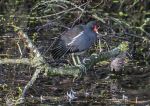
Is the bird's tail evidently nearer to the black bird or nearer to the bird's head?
the black bird

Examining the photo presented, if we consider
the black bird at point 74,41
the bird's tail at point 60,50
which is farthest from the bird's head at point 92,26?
the bird's tail at point 60,50

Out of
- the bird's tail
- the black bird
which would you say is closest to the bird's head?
the black bird

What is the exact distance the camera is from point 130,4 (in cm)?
1302

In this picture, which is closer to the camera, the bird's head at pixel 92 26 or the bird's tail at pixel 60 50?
the bird's tail at pixel 60 50

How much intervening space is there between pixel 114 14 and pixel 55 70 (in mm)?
5632

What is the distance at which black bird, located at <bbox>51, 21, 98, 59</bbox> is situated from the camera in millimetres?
8023

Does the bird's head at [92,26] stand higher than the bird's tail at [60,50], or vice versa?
the bird's head at [92,26]

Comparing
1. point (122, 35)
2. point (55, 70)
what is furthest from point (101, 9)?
point (55, 70)

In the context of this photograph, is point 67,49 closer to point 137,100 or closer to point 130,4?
point 137,100

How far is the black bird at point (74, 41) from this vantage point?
802 centimetres

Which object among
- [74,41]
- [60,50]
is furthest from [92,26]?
[60,50]

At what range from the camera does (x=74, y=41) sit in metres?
8.08

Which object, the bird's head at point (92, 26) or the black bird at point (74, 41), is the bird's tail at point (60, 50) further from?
the bird's head at point (92, 26)

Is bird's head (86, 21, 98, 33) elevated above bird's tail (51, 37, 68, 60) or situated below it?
above
